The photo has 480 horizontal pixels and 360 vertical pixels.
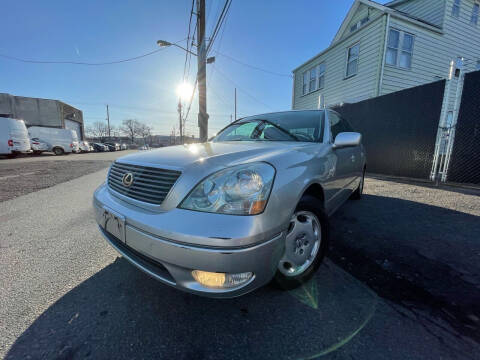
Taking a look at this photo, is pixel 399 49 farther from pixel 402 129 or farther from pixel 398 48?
pixel 402 129

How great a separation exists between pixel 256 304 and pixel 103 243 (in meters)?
1.88

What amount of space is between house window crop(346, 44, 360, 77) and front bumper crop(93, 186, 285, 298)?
11.1 m

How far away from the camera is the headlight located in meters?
1.23

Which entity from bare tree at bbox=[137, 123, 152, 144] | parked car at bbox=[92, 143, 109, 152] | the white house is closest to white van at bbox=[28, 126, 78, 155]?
parked car at bbox=[92, 143, 109, 152]

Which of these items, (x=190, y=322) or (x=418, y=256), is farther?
(x=418, y=256)

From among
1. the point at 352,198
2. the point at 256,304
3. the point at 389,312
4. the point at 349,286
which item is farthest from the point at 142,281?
the point at 352,198

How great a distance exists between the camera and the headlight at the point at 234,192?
48.3 inches

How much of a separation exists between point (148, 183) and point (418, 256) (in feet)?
8.40

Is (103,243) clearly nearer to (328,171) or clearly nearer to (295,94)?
(328,171)

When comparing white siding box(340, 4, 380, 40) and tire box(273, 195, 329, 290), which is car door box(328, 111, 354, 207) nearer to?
tire box(273, 195, 329, 290)

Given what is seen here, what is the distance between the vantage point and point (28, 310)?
1.47 metres

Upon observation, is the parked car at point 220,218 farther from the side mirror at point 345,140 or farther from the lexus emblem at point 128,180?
the side mirror at point 345,140

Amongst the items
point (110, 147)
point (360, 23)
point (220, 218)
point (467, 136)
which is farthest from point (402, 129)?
point (110, 147)

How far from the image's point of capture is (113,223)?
1.55 meters
